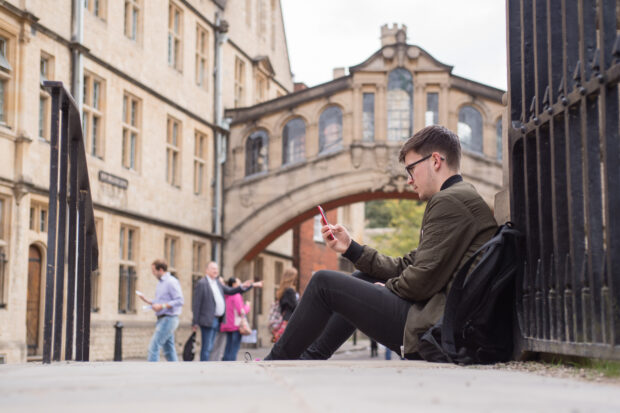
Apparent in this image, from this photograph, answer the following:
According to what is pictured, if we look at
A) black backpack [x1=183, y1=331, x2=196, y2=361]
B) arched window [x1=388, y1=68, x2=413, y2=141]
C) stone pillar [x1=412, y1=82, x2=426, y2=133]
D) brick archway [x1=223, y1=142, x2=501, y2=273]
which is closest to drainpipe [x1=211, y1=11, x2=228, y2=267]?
brick archway [x1=223, y1=142, x2=501, y2=273]

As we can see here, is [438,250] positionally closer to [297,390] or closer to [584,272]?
[584,272]

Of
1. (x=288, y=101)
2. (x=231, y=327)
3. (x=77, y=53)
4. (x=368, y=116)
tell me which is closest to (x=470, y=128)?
(x=368, y=116)

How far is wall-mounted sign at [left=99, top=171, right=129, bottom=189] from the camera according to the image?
61.2ft

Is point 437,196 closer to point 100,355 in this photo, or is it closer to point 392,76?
point 100,355

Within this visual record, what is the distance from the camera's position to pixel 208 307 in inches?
549

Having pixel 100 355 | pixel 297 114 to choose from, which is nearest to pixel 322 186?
pixel 297 114

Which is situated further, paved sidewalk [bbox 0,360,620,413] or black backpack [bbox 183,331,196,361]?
black backpack [bbox 183,331,196,361]

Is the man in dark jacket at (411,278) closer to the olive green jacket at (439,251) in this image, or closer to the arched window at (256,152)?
the olive green jacket at (439,251)

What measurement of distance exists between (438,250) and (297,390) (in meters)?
1.87

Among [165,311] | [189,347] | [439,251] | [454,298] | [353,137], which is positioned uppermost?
[353,137]

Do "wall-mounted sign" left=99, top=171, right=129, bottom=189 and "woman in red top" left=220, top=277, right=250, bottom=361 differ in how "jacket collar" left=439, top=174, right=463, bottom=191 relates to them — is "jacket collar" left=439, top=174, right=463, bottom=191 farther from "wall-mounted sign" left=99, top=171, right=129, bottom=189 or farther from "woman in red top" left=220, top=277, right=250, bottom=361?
"wall-mounted sign" left=99, top=171, right=129, bottom=189

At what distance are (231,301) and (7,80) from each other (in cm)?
510

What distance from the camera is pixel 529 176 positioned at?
4.71 m

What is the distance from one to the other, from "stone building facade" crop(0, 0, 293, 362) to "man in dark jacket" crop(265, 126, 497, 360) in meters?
11.2
